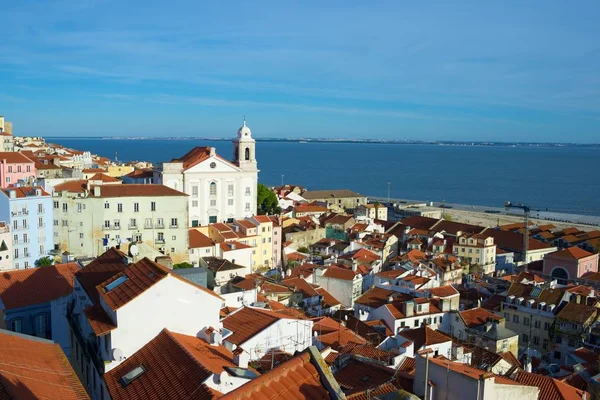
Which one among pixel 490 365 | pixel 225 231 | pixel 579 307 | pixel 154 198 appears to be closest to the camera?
pixel 490 365

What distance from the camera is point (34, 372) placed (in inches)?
356

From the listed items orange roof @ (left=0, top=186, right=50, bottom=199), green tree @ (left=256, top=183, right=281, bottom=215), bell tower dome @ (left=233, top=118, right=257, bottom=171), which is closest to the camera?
orange roof @ (left=0, top=186, right=50, bottom=199)

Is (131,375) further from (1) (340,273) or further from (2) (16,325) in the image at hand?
(1) (340,273)

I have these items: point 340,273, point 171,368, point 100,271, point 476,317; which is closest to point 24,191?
point 340,273

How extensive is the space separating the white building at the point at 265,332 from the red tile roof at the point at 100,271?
2706 millimetres

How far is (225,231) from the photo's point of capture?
38.1 metres

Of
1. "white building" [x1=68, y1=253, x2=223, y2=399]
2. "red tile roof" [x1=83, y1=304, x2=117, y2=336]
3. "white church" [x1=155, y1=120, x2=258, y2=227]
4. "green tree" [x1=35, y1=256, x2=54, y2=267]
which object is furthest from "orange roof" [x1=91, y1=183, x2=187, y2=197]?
"red tile roof" [x1=83, y1=304, x2=117, y2=336]

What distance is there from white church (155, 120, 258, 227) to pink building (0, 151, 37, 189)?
28.7 feet

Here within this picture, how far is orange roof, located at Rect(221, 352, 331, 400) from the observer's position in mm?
6273

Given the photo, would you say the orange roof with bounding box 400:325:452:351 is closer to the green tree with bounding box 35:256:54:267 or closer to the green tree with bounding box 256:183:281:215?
the green tree with bounding box 35:256:54:267

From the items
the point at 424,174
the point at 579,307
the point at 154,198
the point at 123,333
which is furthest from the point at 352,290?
the point at 424,174

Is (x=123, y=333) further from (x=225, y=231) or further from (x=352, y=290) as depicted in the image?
(x=225, y=231)

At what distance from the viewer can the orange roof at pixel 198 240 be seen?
3488cm

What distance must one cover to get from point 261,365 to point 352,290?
18.6 metres
